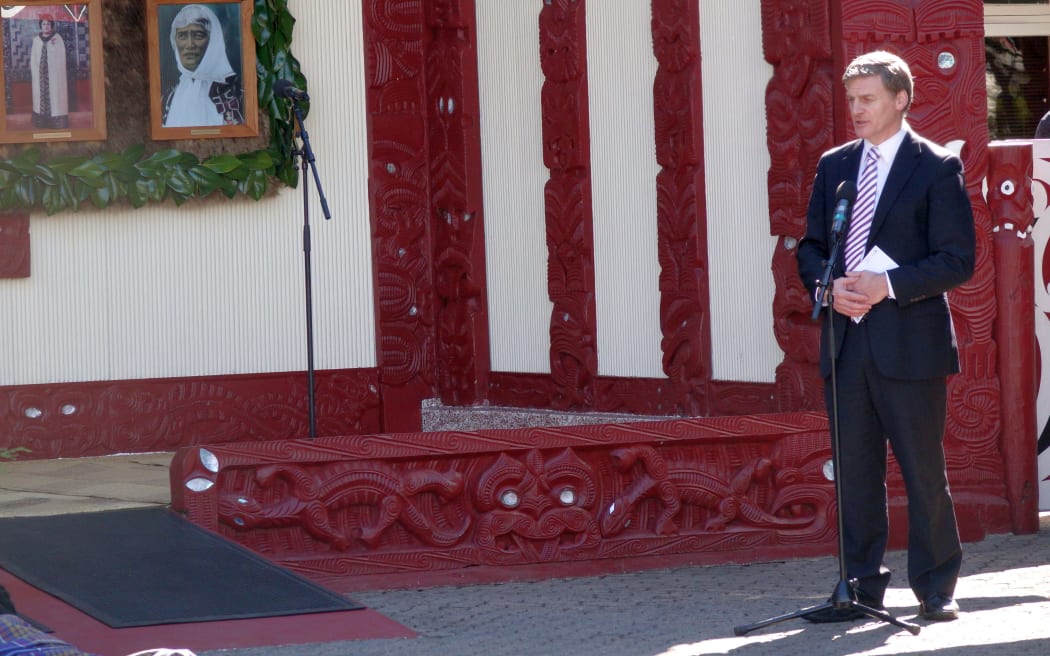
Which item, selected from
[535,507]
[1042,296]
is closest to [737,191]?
[1042,296]

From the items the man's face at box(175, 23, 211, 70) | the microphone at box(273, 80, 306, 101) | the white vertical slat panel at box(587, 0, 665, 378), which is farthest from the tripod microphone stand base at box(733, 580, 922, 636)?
the man's face at box(175, 23, 211, 70)

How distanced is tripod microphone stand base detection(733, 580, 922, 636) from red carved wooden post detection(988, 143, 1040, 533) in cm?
183

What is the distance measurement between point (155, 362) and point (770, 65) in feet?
11.8

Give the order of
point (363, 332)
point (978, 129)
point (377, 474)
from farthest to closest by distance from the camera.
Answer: point (363, 332)
point (978, 129)
point (377, 474)

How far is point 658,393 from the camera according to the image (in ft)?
22.5

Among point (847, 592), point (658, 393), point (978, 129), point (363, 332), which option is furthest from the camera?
point (363, 332)

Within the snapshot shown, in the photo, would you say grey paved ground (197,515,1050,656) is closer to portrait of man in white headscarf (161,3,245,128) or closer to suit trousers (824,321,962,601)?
suit trousers (824,321,962,601)

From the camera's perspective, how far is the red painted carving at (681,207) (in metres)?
6.61

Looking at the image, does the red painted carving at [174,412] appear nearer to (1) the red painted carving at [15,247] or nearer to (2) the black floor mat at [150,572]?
(1) the red painted carving at [15,247]

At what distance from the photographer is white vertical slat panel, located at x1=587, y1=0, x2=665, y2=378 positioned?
690cm

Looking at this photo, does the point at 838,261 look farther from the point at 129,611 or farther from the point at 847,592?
the point at 129,611

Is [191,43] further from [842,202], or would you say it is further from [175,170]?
[842,202]

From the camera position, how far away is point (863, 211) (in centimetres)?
475

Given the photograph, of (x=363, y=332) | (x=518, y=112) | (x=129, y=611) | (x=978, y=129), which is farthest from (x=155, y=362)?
(x=978, y=129)
